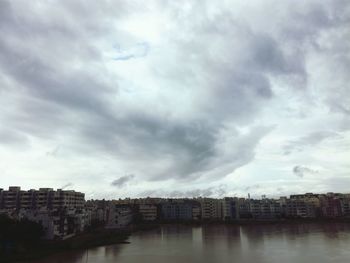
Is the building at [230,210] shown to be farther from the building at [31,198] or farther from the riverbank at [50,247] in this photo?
the riverbank at [50,247]

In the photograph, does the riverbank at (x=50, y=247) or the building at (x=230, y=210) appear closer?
the riverbank at (x=50, y=247)

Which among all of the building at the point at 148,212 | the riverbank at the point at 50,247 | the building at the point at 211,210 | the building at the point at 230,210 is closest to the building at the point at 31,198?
the riverbank at the point at 50,247

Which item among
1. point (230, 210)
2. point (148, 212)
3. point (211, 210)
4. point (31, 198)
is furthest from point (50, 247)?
point (211, 210)

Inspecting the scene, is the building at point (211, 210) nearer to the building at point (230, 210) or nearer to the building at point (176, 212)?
the building at point (230, 210)

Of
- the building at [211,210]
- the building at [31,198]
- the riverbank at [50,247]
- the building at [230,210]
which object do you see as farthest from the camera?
the building at [211,210]

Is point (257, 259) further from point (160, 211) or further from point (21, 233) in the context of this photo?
point (160, 211)

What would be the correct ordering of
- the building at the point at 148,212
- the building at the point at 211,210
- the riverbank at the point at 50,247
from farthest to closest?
the building at the point at 211,210 < the building at the point at 148,212 < the riverbank at the point at 50,247

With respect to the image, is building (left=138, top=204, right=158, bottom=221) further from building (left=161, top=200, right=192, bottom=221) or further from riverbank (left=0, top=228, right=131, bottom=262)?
riverbank (left=0, top=228, right=131, bottom=262)

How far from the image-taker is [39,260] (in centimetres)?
3709

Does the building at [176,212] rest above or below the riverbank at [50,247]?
above

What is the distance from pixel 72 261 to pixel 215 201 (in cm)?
9145

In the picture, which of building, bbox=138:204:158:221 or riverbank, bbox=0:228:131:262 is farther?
building, bbox=138:204:158:221

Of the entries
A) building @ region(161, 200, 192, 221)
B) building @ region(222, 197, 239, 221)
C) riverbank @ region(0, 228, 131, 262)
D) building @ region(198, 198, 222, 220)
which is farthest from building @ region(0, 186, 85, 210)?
building @ region(222, 197, 239, 221)

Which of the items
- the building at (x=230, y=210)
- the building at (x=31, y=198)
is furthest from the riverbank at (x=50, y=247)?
the building at (x=230, y=210)
